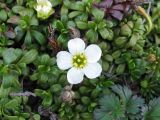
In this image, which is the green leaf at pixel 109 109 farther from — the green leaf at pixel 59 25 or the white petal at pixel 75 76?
the green leaf at pixel 59 25

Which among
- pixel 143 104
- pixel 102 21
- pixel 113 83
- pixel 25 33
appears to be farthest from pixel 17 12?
pixel 143 104

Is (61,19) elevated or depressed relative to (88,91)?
elevated

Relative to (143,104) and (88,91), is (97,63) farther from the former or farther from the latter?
(143,104)

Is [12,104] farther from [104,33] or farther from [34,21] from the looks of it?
[104,33]

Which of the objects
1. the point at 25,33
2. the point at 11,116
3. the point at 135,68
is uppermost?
the point at 25,33

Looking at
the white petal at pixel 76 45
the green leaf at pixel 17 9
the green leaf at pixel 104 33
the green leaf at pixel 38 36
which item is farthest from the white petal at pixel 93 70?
the green leaf at pixel 17 9

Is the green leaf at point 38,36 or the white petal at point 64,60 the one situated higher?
the green leaf at point 38,36

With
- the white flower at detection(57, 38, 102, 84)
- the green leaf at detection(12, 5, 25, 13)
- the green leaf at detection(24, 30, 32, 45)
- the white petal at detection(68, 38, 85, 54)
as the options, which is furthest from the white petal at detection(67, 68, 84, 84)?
the green leaf at detection(12, 5, 25, 13)

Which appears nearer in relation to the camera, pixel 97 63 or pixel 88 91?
pixel 97 63

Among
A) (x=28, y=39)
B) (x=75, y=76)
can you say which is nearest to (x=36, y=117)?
(x=75, y=76)
